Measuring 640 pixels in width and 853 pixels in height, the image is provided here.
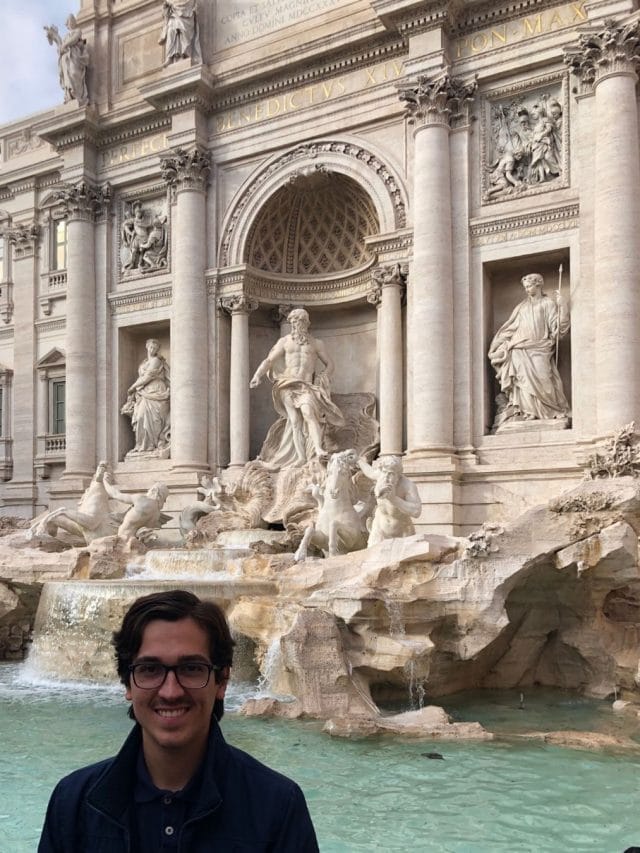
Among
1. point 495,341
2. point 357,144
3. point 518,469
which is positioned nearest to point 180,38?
point 357,144

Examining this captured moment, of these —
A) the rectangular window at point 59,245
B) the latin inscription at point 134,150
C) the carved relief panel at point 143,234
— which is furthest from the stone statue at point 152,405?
the latin inscription at point 134,150

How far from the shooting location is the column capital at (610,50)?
45.7ft

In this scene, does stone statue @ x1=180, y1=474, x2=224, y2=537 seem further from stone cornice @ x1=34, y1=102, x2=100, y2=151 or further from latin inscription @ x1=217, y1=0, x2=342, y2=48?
latin inscription @ x1=217, y1=0, x2=342, y2=48

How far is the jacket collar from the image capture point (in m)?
1.81

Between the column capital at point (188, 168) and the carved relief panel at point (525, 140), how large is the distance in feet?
20.3

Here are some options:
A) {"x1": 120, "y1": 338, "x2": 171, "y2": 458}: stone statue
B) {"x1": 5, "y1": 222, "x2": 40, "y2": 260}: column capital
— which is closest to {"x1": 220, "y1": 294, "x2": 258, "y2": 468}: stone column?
{"x1": 120, "y1": 338, "x2": 171, "y2": 458}: stone statue

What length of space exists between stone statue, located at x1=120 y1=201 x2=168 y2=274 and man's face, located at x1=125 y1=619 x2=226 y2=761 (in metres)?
18.4

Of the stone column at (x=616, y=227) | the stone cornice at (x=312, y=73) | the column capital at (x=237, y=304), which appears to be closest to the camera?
the stone column at (x=616, y=227)

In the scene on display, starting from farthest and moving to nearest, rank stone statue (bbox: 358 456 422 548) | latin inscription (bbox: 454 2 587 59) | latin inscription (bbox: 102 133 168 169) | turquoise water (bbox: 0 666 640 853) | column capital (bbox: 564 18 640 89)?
1. latin inscription (bbox: 102 133 168 169)
2. latin inscription (bbox: 454 2 587 59)
3. column capital (bbox: 564 18 640 89)
4. stone statue (bbox: 358 456 422 548)
5. turquoise water (bbox: 0 666 640 853)

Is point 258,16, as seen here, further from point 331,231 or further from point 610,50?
point 610,50

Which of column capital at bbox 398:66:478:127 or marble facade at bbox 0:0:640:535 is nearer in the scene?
marble facade at bbox 0:0:640:535

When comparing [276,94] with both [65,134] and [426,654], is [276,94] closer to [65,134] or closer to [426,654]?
[65,134]

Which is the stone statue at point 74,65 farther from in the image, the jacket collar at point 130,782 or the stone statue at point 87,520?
the jacket collar at point 130,782

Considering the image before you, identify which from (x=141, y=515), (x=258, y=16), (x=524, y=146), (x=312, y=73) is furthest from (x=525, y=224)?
(x=141, y=515)
